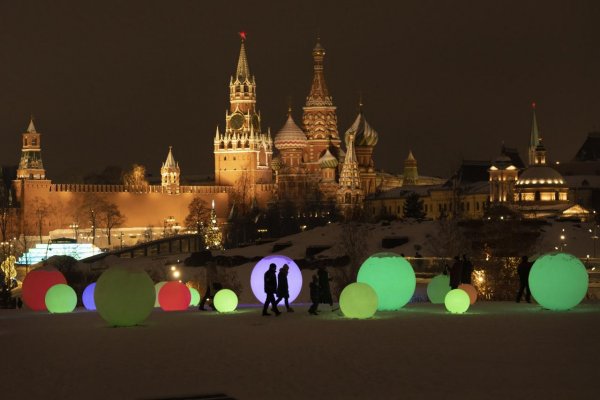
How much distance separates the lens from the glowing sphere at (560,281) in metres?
17.2

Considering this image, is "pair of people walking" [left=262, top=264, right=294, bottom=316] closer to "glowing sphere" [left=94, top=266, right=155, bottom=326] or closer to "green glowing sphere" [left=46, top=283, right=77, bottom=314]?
"glowing sphere" [left=94, top=266, right=155, bottom=326]

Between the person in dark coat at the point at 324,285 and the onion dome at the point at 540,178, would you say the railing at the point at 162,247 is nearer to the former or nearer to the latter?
the onion dome at the point at 540,178

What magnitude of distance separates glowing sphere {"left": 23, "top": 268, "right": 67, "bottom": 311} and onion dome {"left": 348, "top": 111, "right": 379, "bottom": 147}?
81.2 m

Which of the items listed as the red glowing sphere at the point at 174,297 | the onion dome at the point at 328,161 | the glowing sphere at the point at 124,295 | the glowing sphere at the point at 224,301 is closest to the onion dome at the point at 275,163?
the onion dome at the point at 328,161

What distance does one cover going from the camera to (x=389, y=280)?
18328 mm

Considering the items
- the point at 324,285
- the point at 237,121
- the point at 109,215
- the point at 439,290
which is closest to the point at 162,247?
the point at 109,215

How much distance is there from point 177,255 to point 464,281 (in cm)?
3841

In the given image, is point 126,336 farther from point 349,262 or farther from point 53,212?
point 53,212

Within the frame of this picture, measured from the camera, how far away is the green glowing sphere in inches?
802

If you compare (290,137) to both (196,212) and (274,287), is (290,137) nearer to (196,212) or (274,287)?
(196,212)

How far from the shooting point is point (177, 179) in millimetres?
104438

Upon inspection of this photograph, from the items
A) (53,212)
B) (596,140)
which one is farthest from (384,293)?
(596,140)

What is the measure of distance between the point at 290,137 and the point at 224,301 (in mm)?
83963

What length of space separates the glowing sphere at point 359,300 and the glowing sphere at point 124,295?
275cm
